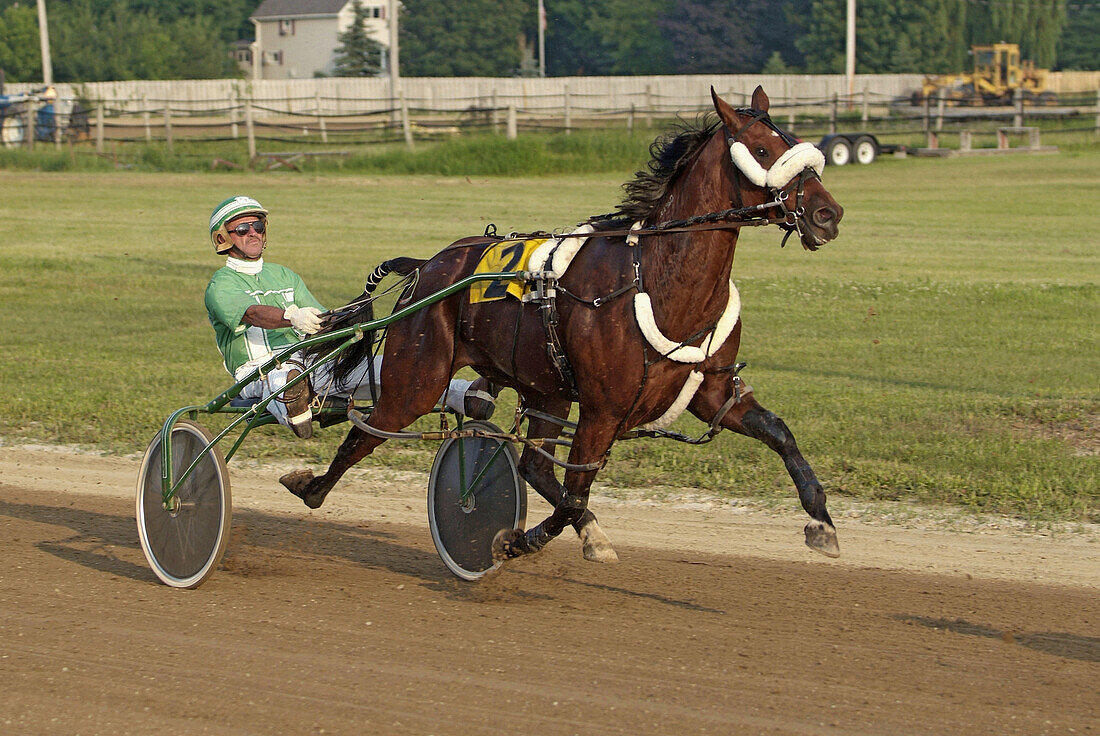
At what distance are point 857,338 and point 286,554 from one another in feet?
22.3

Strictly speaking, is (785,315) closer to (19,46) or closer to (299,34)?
(19,46)

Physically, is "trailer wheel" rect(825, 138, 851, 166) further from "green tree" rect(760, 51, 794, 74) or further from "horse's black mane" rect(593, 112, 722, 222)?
"green tree" rect(760, 51, 794, 74)

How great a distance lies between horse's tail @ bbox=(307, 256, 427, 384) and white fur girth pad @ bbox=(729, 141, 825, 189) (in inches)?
67.4

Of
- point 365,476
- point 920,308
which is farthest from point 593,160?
point 365,476

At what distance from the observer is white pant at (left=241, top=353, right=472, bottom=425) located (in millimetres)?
5512

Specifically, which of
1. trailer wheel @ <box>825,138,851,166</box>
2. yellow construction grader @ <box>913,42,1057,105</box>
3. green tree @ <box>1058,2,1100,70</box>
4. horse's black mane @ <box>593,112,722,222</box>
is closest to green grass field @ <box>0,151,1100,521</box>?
horse's black mane @ <box>593,112,722,222</box>

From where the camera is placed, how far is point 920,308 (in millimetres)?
12797

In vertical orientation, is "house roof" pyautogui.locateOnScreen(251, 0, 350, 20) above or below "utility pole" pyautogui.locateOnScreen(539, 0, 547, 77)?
above

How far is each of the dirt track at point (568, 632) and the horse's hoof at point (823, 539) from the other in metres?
0.28

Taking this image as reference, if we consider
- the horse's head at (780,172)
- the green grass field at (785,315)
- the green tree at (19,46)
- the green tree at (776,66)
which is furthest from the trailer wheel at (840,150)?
the green tree at (19,46)

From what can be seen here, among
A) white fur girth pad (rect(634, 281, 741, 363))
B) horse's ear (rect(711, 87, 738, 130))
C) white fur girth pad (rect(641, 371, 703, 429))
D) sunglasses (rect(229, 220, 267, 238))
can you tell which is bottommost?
white fur girth pad (rect(641, 371, 703, 429))

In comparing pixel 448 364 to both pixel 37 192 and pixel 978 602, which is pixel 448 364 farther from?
pixel 37 192

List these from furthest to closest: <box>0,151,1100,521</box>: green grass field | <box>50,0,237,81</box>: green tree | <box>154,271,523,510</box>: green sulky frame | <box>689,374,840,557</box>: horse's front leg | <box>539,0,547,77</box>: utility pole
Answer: <box>539,0,547,77</box>: utility pole < <box>50,0,237,81</box>: green tree < <box>0,151,1100,521</box>: green grass field < <box>154,271,523,510</box>: green sulky frame < <box>689,374,840,557</box>: horse's front leg

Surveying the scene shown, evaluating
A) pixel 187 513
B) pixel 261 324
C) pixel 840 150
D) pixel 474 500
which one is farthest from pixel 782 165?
pixel 840 150
